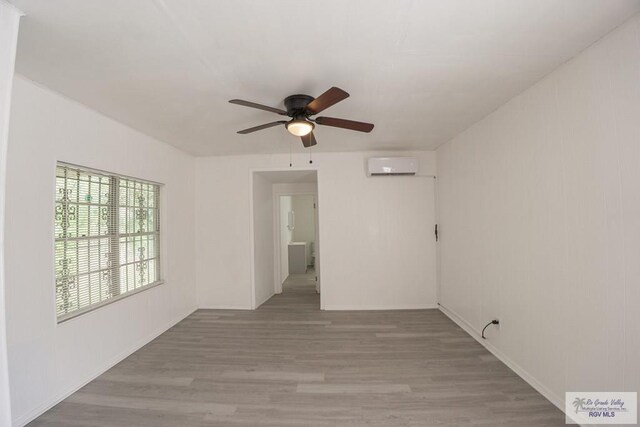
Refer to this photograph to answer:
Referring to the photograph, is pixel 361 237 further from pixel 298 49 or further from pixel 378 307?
pixel 298 49

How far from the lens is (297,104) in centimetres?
199

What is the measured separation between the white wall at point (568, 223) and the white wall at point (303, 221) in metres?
5.38

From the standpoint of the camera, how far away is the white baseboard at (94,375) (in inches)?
68.2

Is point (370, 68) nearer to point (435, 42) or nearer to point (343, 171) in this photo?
point (435, 42)

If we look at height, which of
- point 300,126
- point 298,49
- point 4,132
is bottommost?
point 4,132

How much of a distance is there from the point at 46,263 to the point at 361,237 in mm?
3324

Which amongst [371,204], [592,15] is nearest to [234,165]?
[371,204]

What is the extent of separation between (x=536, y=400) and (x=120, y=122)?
4307 mm

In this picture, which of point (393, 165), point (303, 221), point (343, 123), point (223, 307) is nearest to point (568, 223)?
point (343, 123)

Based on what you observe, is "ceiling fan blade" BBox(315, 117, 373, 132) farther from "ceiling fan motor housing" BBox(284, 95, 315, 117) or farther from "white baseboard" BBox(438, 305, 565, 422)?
"white baseboard" BBox(438, 305, 565, 422)

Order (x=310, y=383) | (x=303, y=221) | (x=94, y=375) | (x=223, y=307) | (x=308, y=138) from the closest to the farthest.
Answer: (x=310, y=383) → (x=94, y=375) → (x=308, y=138) → (x=223, y=307) → (x=303, y=221)

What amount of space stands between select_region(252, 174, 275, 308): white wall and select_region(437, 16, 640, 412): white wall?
3.01 m

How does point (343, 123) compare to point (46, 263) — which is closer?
point (46, 263)

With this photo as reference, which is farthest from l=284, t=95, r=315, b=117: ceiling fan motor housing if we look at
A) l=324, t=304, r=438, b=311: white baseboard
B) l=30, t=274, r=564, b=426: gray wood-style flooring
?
l=324, t=304, r=438, b=311: white baseboard
